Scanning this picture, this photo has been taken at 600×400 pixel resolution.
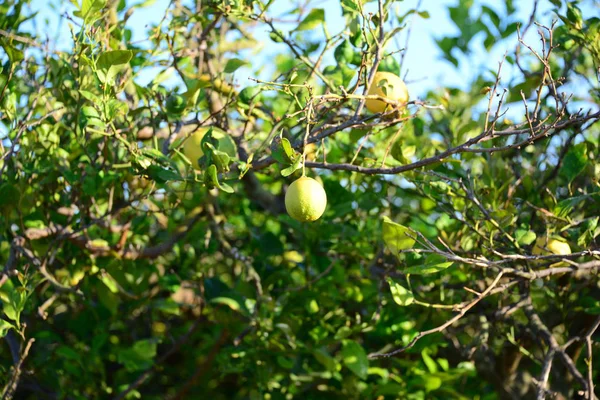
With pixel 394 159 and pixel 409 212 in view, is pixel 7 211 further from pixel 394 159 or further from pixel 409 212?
pixel 409 212

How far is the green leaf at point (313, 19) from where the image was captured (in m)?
1.75

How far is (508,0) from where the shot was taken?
2.13m

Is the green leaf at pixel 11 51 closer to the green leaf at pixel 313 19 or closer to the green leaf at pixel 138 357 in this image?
the green leaf at pixel 313 19

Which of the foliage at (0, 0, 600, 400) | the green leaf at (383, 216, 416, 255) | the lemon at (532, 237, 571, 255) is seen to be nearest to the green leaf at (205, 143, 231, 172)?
the foliage at (0, 0, 600, 400)

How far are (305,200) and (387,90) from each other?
1.20ft

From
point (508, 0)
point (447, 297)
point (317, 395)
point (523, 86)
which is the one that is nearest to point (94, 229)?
point (317, 395)

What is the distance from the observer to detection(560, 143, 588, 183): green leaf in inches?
60.7

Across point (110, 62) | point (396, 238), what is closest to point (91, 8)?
point (110, 62)

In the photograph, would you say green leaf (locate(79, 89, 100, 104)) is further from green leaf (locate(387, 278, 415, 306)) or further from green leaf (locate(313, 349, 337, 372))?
green leaf (locate(313, 349, 337, 372))

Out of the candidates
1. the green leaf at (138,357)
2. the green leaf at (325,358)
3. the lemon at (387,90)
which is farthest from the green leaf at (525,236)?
the green leaf at (138,357)

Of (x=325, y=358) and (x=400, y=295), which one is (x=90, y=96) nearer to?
(x=400, y=295)

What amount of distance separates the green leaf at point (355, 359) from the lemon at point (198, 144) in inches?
24.7

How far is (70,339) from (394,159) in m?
1.33

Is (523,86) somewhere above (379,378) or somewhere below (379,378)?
above
